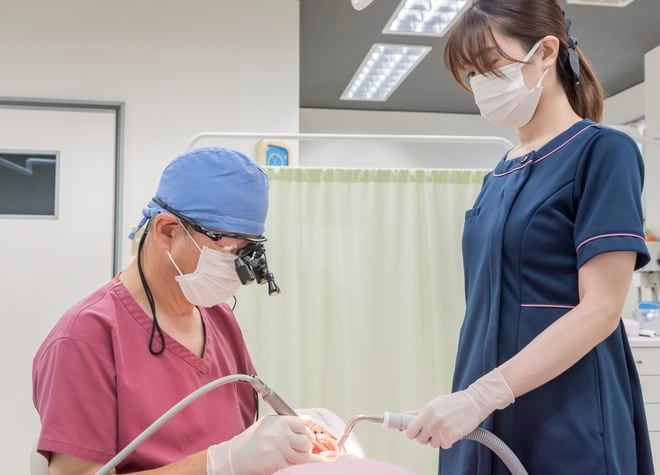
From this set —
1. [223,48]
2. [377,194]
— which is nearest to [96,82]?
[223,48]

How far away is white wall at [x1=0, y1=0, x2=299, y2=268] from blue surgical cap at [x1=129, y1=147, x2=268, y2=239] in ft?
6.51

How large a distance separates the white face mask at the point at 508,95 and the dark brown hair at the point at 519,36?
0.8 inches

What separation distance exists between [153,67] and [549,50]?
7.70 feet

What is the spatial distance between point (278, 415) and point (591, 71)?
88 cm

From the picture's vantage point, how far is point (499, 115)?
1.17 metres

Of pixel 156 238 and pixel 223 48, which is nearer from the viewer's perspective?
pixel 156 238

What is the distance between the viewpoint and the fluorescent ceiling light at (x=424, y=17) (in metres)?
3.35

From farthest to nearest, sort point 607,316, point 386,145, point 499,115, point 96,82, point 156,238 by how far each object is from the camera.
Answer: point 386,145 → point 96,82 → point 499,115 → point 156,238 → point 607,316

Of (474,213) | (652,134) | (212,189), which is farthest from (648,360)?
(212,189)

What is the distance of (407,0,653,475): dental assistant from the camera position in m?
0.94

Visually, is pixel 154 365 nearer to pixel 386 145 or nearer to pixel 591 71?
pixel 591 71

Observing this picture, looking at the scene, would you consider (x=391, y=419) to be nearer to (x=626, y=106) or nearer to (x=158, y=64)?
(x=158, y=64)

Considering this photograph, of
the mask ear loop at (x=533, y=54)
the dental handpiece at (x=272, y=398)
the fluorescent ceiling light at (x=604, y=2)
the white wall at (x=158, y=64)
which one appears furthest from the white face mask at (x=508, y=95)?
the fluorescent ceiling light at (x=604, y=2)

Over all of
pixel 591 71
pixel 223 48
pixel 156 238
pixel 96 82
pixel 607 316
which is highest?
pixel 223 48
